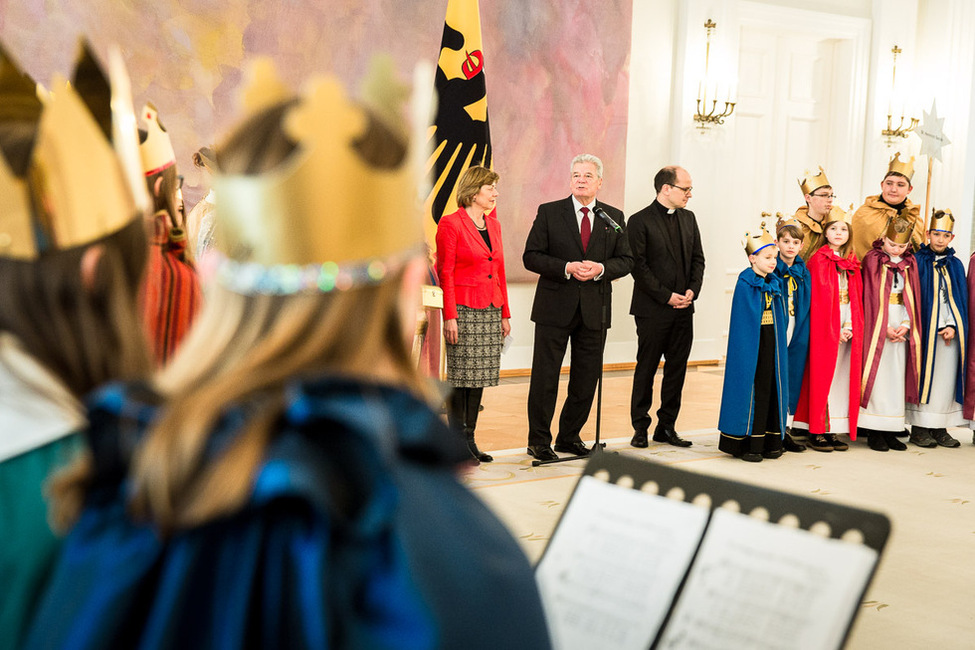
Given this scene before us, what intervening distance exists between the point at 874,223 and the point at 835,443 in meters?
1.44

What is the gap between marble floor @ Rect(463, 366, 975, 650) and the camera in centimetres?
322

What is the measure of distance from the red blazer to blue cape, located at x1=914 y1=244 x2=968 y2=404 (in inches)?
114

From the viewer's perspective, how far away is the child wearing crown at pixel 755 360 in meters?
5.43

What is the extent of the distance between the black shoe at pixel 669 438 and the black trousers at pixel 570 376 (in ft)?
2.37

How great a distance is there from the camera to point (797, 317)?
5801mm

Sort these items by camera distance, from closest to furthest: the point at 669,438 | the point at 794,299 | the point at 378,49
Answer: the point at 794,299, the point at 669,438, the point at 378,49

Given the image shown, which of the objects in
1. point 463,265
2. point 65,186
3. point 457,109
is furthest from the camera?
point 457,109

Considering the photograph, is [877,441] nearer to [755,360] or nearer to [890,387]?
[890,387]

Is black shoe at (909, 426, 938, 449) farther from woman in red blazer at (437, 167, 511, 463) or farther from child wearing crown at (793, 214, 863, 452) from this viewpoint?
woman in red blazer at (437, 167, 511, 463)

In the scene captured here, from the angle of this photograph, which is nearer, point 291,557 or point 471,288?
point 291,557

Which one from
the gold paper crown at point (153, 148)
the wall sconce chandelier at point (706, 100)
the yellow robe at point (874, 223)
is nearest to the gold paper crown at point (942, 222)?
the yellow robe at point (874, 223)

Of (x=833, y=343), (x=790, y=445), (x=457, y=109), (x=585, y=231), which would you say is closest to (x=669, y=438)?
(x=790, y=445)

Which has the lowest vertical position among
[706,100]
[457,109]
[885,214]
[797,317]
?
[797,317]

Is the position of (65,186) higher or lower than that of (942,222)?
lower
